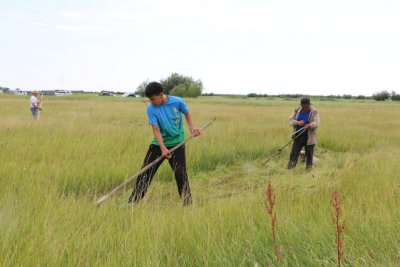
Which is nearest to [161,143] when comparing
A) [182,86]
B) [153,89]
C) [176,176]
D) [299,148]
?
[176,176]

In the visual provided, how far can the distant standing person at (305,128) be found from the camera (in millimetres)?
6328

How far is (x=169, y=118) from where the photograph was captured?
4.23 metres

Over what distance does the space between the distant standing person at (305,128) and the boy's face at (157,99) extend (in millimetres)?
3199

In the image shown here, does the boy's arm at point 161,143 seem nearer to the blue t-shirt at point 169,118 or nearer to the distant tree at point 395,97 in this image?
the blue t-shirt at point 169,118

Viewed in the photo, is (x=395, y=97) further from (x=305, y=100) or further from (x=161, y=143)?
(x=161, y=143)

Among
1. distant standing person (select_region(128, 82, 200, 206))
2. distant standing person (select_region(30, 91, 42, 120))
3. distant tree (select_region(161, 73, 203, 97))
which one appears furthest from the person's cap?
distant tree (select_region(161, 73, 203, 97))

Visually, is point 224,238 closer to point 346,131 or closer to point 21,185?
point 21,185

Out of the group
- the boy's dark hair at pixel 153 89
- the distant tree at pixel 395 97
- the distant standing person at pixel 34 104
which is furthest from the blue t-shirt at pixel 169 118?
the distant tree at pixel 395 97

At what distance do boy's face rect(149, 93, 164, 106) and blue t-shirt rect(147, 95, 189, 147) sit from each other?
7 centimetres

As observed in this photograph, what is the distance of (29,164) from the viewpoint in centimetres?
514

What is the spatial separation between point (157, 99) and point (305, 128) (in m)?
3.40

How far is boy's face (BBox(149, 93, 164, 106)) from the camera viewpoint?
400 cm

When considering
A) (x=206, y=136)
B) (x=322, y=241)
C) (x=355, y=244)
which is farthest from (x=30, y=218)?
(x=206, y=136)

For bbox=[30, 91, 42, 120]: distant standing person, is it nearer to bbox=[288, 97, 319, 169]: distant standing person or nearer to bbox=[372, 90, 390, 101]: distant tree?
bbox=[288, 97, 319, 169]: distant standing person
